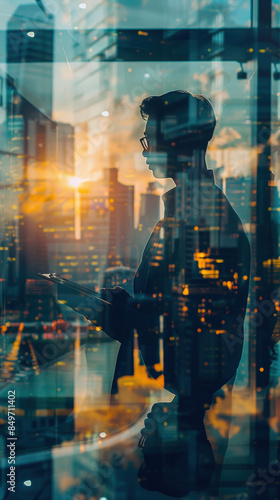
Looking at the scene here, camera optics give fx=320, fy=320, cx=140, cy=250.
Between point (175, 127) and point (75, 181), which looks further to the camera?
point (75, 181)

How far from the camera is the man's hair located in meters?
1.56

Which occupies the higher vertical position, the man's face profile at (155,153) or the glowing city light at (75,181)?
the man's face profile at (155,153)

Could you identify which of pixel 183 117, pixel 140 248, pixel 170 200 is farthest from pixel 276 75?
pixel 140 248

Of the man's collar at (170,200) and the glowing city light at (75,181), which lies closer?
the man's collar at (170,200)

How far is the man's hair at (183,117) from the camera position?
61.3 inches

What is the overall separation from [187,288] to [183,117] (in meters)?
0.84

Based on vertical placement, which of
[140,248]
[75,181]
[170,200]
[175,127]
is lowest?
[140,248]

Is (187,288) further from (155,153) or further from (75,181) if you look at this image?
Answer: (75,181)

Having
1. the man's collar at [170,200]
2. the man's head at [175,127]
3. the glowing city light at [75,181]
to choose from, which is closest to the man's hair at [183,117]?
the man's head at [175,127]

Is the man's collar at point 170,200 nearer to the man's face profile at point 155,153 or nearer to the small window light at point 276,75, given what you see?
the man's face profile at point 155,153

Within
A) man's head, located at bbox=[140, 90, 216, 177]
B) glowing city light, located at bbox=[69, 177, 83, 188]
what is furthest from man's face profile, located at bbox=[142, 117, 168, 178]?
glowing city light, located at bbox=[69, 177, 83, 188]

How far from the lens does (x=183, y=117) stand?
1561 mm

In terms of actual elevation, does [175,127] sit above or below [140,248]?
above

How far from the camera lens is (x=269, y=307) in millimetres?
1683
